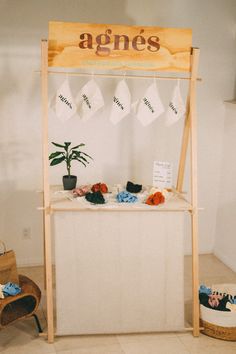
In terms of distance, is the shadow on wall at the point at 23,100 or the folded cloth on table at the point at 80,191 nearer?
the folded cloth on table at the point at 80,191

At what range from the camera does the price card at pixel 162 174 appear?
12.0 feet

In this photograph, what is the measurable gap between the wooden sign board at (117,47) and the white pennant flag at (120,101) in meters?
0.17

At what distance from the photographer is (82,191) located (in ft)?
11.9

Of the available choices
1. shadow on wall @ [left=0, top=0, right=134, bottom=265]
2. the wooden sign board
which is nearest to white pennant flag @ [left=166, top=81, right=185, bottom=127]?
the wooden sign board

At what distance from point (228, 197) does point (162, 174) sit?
134 centimetres

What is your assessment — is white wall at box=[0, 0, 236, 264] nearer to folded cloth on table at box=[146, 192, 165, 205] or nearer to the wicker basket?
folded cloth on table at box=[146, 192, 165, 205]

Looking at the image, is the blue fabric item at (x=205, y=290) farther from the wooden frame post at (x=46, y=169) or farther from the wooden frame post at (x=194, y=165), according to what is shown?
the wooden frame post at (x=46, y=169)

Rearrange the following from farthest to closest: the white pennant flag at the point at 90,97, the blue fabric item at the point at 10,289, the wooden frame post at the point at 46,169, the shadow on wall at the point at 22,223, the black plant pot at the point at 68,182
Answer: the shadow on wall at the point at 22,223
the black plant pot at the point at 68,182
the white pennant flag at the point at 90,97
the blue fabric item at the point at 10,289
the wooden frame post at the point at 46,169

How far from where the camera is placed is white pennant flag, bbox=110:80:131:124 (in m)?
3.46

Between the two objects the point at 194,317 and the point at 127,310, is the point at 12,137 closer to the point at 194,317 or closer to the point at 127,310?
the point at 127,310

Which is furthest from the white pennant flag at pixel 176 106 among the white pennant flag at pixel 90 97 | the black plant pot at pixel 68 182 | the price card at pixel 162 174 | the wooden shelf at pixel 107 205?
the black plant pot at pixel 68 182

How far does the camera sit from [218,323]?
353cm

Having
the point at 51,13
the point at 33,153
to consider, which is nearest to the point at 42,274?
the point at 33,153

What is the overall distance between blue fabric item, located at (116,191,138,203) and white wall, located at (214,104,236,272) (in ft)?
4.81
